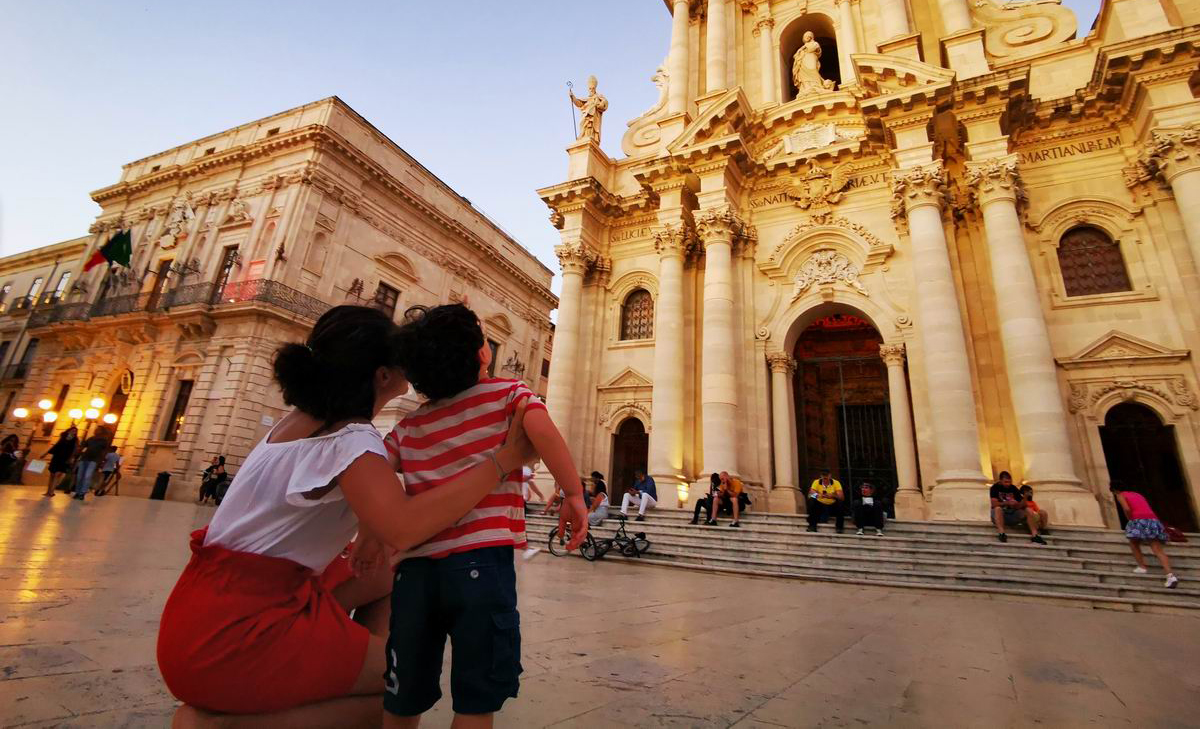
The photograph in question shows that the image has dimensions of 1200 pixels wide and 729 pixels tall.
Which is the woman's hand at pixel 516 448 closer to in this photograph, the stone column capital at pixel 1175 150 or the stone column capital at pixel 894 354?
the stone column capital at pixel 894 354

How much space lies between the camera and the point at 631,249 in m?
Answer: 17.8

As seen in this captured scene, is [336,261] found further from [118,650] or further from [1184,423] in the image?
[1184,423]

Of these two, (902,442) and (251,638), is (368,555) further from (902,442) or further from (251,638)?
(902,442)

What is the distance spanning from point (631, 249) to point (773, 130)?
216 inches

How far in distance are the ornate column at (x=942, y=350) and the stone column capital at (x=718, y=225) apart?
154 inches

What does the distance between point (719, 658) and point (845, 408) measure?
13.4m

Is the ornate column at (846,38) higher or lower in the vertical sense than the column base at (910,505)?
higher

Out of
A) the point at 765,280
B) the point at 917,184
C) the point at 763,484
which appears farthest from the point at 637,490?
the point at 917,184

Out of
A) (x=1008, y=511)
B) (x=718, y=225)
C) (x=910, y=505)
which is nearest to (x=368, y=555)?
(x=1008, y=511)

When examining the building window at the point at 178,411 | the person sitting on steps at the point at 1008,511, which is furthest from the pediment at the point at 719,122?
the building window at the point at 178,411

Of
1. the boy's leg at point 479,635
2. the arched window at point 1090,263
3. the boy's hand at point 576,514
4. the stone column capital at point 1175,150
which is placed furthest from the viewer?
the arched window at point 1090,263

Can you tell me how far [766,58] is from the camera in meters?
18.2

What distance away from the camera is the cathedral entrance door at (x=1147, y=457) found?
36.3 ft

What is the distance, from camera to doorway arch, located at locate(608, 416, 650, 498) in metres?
16.0
